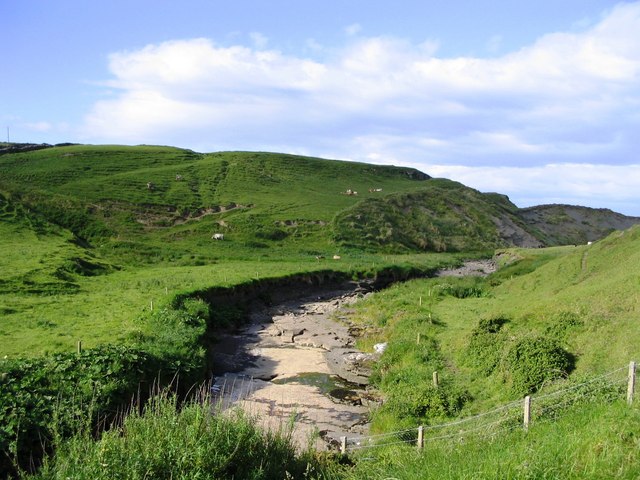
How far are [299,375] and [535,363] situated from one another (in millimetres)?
13754

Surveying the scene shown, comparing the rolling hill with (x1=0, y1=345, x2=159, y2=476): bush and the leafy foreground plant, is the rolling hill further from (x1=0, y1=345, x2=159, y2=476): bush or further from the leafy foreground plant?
the leafy foreground plant

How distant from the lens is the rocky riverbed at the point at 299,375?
74.1 ft

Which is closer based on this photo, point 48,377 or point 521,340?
point 48,377

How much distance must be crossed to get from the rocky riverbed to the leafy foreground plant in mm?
2072

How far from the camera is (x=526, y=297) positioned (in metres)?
34.9

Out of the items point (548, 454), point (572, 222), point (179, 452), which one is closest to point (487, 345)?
point (548, 454)

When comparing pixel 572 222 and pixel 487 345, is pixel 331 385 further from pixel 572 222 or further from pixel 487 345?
pixel 572 222

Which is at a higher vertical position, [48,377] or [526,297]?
[526,297]

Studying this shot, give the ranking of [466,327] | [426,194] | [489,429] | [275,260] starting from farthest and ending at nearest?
[426,194]
[275,260]
[466,327]
[489,429]

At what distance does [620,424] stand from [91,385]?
16741mm

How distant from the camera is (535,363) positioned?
2109 centimetres

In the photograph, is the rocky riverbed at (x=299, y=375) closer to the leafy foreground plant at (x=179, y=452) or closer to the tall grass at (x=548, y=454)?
the leafy foreground plant at (x=179, y=452)

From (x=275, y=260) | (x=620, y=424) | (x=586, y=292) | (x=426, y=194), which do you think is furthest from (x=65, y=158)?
(x=620, y=424)

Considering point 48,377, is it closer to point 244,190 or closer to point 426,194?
point 244,190
